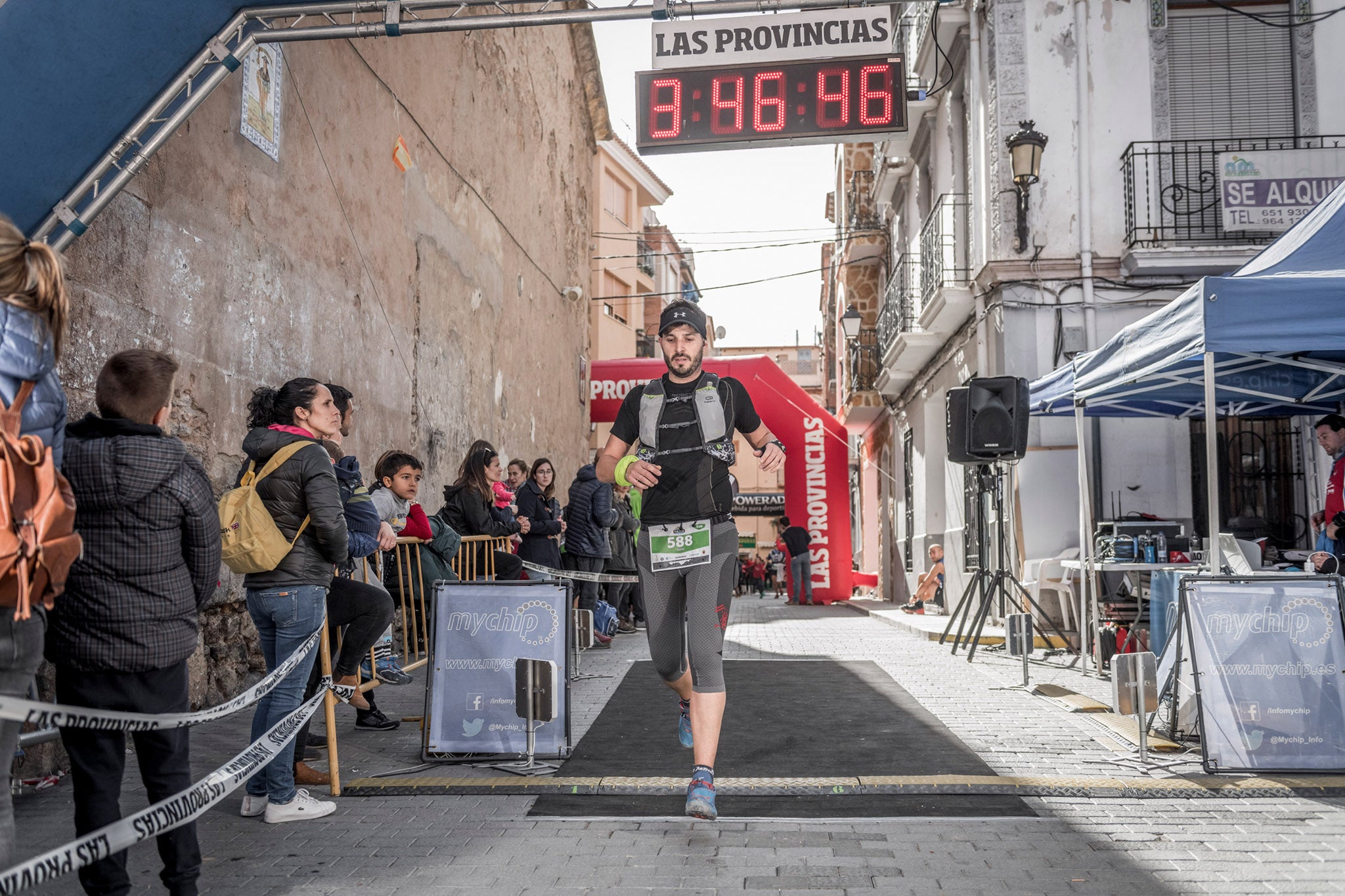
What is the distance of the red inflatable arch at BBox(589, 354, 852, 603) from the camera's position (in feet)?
70.9

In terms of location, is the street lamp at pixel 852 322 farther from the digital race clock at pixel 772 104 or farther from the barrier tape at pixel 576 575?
the digital race clock at pixel 772 104

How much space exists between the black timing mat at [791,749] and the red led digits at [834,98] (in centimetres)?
551

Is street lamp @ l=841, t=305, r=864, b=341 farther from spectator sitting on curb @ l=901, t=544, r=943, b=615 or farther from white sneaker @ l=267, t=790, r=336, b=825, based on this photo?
white sneaker @ l=267, t=790, r=336, b=825

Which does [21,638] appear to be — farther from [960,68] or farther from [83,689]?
[960,68]

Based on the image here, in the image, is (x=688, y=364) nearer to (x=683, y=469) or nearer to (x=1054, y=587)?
(x=683, y=469)

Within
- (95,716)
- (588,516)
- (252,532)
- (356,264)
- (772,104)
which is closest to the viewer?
(95,716)

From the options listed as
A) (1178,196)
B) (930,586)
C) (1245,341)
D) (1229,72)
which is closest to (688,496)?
(1245,341)

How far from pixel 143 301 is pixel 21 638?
4.24 meters

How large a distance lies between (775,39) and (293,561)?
8.52 meters

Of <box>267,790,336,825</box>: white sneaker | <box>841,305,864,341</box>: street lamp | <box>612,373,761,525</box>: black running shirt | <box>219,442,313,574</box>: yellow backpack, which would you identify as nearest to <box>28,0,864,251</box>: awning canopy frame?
<box>219,442,313,574</box>: yellow backpack

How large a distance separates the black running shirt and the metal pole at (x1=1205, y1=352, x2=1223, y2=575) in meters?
2.69

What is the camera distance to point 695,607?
185 inches

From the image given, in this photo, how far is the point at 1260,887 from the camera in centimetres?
359

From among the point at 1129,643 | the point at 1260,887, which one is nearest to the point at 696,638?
the point at 1260,887
